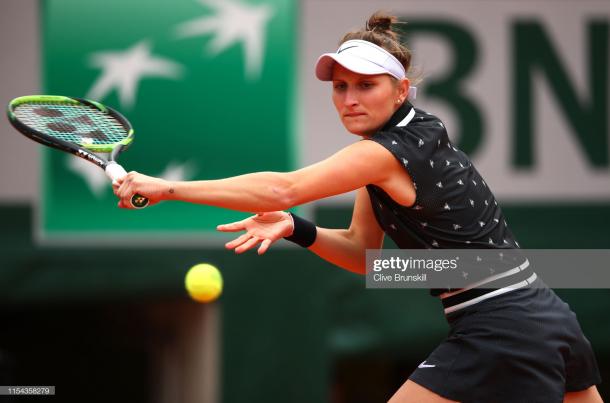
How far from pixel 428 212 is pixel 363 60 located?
0.57 m

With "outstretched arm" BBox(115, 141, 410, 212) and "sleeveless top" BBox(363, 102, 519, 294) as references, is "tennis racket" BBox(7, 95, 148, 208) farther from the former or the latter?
"sleeveless top" BBox(363, 102, 519, 294)

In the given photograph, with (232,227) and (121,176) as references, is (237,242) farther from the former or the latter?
(121,176)

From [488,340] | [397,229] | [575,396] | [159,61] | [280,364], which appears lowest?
[280,364]

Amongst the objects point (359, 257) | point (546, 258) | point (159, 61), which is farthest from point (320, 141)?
point (359, 257)

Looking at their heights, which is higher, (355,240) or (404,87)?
(404,87)

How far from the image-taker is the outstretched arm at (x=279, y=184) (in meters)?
3.46

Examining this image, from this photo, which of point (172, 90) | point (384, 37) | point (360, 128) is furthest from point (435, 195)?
point (172, 90)

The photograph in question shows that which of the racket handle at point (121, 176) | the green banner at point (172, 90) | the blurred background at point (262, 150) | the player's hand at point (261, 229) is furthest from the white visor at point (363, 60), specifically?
the green banner at point (172, 90)

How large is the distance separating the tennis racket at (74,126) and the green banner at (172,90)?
334 centimetres

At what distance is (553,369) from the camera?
11.7 ft

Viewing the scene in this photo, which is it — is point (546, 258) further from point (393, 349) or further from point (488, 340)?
point (488, 340)

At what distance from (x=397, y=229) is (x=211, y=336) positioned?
13.9ft

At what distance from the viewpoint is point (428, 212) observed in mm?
3648

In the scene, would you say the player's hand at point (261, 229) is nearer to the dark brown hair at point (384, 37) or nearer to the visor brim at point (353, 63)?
the visor brim at point (353, 63)
